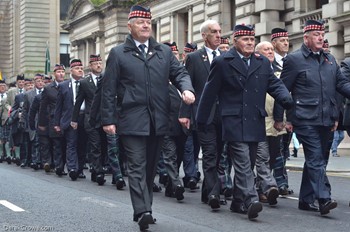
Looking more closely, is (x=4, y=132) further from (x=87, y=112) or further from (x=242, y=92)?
(x=242, y=92)

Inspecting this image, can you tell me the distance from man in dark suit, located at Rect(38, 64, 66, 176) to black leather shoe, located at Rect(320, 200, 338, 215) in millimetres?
7689

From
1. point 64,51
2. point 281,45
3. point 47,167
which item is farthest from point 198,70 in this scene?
point 64,51

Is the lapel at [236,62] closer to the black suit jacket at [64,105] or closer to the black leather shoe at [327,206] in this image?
the black leather shoe at [327,206]

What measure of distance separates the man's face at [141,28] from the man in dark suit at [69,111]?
21.7 ft

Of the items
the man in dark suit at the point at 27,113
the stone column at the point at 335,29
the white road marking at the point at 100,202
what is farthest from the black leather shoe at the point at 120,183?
the stone column at the point at 335,29

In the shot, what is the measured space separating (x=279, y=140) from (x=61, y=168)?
19.4 feet

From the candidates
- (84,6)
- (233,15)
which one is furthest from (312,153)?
(84,6)

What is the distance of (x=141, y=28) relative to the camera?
28.1 feet

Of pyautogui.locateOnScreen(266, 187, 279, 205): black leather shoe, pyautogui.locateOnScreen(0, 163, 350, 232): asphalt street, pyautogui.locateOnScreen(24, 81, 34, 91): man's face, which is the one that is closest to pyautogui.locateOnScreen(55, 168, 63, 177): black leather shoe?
pyautogui.locateOnScreen(0, 163, 350, 232): asphalt street

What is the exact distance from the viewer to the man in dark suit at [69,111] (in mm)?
Answer: 15102

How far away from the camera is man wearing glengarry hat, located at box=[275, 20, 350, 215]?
9.63 m

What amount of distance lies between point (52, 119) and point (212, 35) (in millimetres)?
6693

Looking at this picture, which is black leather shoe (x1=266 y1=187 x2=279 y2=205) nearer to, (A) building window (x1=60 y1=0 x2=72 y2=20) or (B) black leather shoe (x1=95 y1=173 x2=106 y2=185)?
(B) black leather shoe (x1=95 y1=173 x2=106 y2=185)

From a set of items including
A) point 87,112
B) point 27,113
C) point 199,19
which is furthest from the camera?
point 199,19
